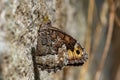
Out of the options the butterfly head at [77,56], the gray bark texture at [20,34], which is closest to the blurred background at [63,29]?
the gray bark texture at [20,34]

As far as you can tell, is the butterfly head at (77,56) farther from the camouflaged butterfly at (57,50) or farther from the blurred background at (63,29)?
the blurred background at (63,29)

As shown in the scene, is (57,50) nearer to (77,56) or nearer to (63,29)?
(77,56)

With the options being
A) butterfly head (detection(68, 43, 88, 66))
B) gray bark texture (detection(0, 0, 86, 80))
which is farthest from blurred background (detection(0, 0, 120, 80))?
butterfly head (detection(68, 43, 88, 66))

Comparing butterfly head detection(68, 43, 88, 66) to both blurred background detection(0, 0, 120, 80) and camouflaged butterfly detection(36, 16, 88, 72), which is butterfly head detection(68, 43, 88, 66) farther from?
blurred background detection(0, 0, 120, 80)

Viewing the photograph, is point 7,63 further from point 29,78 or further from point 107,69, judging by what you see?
point 107,69

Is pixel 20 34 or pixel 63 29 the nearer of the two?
pixel 20 34

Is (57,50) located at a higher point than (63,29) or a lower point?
lower

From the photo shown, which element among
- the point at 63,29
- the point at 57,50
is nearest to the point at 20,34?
the point at 57,50
